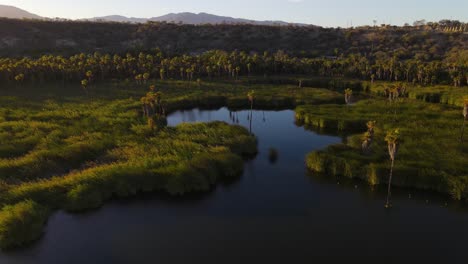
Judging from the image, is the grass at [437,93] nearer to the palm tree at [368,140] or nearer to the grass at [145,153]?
the grass at [145,153]

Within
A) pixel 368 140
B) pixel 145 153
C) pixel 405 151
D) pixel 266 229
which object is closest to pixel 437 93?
pixel 405 151

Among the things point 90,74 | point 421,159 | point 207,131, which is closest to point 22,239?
point 207,131

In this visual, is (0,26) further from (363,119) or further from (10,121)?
(363,119)

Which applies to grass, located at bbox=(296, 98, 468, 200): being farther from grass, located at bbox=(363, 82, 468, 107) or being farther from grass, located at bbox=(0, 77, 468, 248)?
grass, located at bbox=(363, 82, 468, 107)

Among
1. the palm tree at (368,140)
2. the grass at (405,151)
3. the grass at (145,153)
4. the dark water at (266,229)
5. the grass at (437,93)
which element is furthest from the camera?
the grass at (437,93)

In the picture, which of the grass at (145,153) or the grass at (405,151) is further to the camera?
the grass at (405,151)

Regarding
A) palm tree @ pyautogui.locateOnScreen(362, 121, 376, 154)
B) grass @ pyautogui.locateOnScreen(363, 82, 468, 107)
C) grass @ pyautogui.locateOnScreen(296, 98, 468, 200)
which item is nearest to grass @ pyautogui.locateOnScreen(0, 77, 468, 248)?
grass @ pyautogui.locateOnScreen(296, 98, 468, 200)

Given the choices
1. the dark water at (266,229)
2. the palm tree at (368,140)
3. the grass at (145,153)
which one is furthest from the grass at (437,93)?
the dark water at (266,229)

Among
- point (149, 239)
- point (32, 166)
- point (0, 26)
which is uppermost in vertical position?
point (0, 26)

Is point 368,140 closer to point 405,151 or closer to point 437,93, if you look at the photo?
point 405,151
